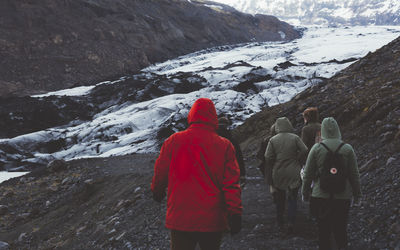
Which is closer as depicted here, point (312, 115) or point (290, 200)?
point (290, 200)

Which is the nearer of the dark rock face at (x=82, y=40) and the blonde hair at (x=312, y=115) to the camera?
the blonde hair at (x=312, y=115)

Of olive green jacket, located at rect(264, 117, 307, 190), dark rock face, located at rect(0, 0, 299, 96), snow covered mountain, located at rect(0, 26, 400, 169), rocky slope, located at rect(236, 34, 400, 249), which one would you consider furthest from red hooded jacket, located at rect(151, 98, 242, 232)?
dark rock face, located at rect(0, 0, 299, 96)

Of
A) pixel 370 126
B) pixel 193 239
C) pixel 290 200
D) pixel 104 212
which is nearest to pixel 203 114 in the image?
pixel 193 239

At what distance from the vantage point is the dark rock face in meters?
40.4

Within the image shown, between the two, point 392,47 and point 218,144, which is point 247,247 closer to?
point 218,144

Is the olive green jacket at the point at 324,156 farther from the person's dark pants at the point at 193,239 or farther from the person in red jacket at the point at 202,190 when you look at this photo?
the person's dark pants at the point at 193,239

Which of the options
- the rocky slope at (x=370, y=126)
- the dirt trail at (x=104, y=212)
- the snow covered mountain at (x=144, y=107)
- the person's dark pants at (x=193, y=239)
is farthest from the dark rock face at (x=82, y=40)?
the person's dark pants at (x=193, y=239)

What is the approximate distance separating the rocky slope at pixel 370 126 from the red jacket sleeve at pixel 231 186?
8.10 feet

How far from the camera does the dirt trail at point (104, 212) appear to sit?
5402 millimetres

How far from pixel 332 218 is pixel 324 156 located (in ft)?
2.25

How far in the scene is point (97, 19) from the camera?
56.7m

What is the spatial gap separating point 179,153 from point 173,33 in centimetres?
7088

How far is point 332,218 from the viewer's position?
3.67 m

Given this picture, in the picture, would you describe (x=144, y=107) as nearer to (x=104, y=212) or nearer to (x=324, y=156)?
(x=104, y=212)
